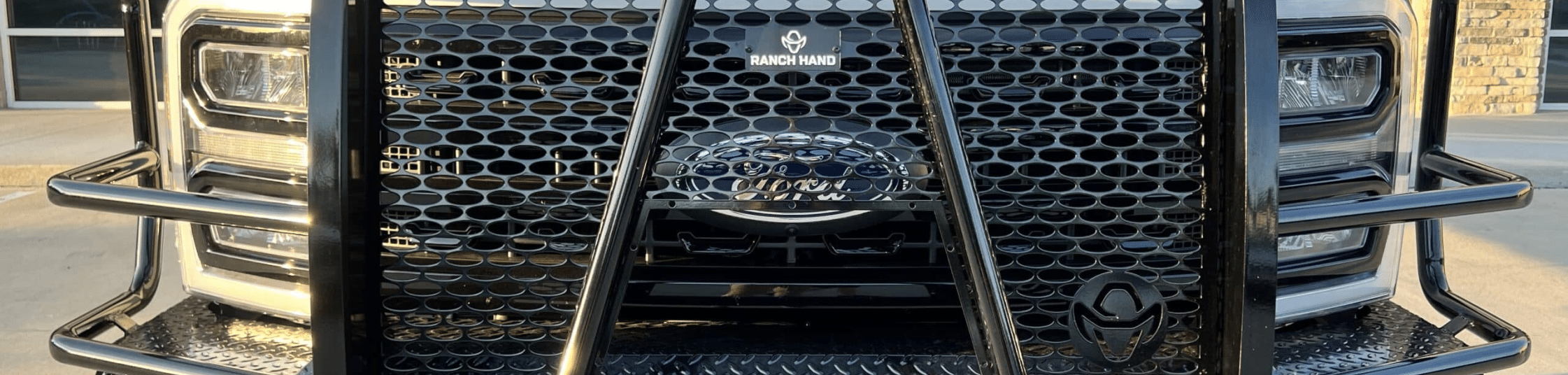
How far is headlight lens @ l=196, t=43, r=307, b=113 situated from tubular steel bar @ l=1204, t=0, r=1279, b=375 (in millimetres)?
1526

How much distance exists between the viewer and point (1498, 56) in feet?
35.7

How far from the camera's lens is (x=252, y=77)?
2.05 metres

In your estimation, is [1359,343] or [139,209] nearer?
[139,209]

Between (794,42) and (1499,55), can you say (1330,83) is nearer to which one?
(794,42)

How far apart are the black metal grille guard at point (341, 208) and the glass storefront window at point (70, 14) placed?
11.6 meters

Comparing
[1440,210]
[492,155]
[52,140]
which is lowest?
[52,140]

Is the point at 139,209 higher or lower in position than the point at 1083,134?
lower

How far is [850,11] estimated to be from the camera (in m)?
1.81

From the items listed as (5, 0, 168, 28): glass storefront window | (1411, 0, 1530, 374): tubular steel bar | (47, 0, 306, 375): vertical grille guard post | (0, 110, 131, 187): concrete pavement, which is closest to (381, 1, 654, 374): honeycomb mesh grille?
(47, 0, 306, 375): vertical grille guard post

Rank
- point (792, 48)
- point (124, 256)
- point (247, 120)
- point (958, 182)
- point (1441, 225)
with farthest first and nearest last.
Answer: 1. point (124, 256)
2. point (1441, 225)
3. point (247, 120)
4. point (792, 48)
5. point (958, 182)

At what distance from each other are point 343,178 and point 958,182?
924 millimetres

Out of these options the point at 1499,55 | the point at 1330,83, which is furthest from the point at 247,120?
the point at 1499,55

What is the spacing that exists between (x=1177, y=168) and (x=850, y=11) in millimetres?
602

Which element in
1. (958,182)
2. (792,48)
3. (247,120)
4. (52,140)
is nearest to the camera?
(958,182)
